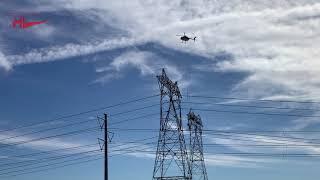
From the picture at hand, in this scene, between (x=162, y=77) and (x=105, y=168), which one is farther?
(x=162, y=77)

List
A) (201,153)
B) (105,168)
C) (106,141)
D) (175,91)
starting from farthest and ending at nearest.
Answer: (201,153), (175,91), (106,141), (105,168)

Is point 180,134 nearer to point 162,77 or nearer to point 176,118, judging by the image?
point 176,118

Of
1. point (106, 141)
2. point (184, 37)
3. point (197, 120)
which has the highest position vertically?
point (184, 37)

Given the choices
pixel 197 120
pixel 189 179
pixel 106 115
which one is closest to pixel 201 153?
pixel 197 120

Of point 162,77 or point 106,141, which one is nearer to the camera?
point 106,141

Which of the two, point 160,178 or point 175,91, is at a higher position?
point 175,91

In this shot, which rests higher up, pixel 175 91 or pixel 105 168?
pixel 175 91

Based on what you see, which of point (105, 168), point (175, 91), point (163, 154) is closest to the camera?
point (105, 168)

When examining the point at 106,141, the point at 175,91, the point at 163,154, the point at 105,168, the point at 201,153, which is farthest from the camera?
the point at 201,153

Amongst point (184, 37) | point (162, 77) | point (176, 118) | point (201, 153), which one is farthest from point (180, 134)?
point (201, 153)

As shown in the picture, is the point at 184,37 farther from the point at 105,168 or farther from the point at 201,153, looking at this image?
the point at 201,153
